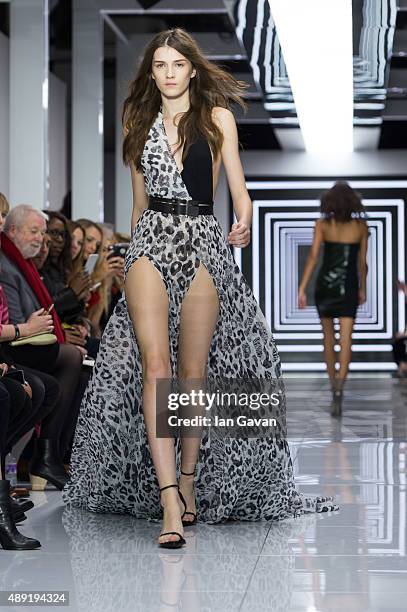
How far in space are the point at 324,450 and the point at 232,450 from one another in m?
2.13

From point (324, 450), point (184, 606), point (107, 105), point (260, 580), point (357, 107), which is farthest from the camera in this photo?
point (107, 105)

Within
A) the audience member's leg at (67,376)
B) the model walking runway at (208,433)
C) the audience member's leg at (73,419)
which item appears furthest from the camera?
the audience member's leg at (73,419)

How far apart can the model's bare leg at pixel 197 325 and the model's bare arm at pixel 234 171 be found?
0.53 feet

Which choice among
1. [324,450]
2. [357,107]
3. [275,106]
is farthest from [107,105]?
[324,450]

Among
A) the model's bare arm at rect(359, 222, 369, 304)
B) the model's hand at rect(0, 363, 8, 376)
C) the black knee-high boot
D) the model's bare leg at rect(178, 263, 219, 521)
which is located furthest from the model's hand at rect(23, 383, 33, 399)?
the model's bare arm at rect(359, 222, 369, 304)

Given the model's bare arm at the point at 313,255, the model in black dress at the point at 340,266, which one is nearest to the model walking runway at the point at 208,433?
the model in black dress at the point at 340,266

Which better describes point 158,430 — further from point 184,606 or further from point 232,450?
point 184,606

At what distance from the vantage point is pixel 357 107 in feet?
43.1

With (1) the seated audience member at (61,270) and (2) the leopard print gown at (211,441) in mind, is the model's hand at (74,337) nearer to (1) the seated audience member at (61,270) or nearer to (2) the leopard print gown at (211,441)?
(1) the seated audience member at (61,270)

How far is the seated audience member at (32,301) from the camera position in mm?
4375

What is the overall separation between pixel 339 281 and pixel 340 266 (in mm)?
116

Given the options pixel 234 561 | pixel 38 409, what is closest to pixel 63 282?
pixel 38 409

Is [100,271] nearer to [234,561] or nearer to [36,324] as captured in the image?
[36,324]

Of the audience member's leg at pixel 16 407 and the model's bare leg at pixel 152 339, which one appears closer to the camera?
the model's bare leg at pixel 152 339
